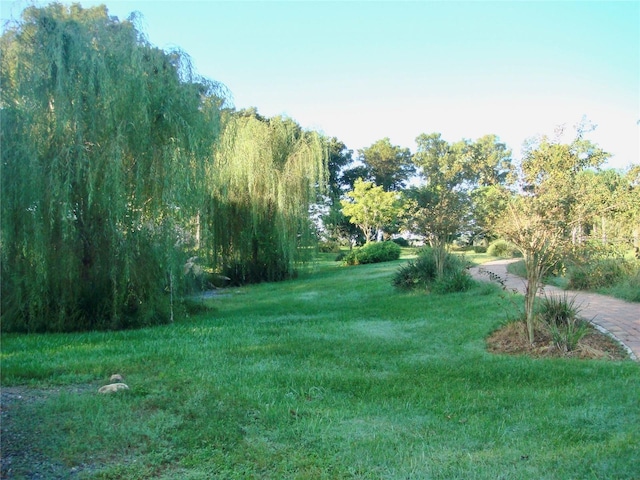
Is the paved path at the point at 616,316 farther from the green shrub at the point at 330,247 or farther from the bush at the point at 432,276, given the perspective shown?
the green shrub at the point at 330,247

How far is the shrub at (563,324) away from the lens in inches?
249

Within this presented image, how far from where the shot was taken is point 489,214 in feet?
24.9

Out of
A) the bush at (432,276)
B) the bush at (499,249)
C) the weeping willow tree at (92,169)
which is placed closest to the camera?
the weeping willow tree at (92,169)

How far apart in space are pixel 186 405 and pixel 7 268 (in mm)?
5325

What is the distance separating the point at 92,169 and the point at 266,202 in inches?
401

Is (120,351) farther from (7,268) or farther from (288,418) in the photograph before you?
(288,418)

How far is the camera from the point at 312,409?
4.32 meters

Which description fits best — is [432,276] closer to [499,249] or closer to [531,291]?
[531,291]

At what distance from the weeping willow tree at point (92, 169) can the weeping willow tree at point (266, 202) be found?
7.30m

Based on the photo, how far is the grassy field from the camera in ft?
10.6

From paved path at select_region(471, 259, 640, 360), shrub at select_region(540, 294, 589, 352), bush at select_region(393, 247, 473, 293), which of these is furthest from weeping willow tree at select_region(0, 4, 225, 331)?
bush at select_region(393, 247, 473, 293)

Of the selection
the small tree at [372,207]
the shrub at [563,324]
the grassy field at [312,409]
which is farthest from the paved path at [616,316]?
the small tree at [372,207]

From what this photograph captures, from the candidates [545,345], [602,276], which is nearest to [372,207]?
[602,276]

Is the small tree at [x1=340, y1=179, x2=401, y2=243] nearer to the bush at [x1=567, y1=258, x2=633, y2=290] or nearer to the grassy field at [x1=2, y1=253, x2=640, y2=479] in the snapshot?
the bush at [x1=567, y1=258, x2=633, y2=290]
